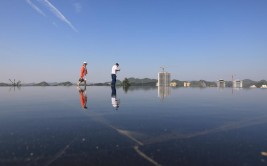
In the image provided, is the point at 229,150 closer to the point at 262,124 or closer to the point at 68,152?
the point at 68,152

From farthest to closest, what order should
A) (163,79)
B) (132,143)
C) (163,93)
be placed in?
(163,79) < (163,93) < (132,143)

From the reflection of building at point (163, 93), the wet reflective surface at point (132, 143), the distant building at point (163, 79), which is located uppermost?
the distant building at point (163, 79)

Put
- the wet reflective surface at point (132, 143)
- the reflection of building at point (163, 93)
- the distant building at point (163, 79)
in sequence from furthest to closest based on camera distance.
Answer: the distant building at point (163, 79) → the reflection of building at point (163, 93) → the wet reflective surface at point (132, 143)

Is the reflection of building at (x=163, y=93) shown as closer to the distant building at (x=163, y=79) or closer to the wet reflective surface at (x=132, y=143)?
the wet reflective surface at (x=132, y=143)

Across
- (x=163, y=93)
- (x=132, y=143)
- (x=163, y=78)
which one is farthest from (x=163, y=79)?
(x=132, y=143)

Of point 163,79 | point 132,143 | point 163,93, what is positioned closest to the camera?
point 132,143

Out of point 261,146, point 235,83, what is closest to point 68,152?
point 261,146

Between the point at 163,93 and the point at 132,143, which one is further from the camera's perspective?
the point at 163,93

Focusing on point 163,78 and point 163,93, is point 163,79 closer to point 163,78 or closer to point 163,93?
point 163,78

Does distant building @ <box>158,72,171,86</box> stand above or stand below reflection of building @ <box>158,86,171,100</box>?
above

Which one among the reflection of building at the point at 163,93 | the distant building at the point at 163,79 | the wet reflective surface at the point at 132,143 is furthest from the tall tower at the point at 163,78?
the wet reflective surface at the point at 132,143

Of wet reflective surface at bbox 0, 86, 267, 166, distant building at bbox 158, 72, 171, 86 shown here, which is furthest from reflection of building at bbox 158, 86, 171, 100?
distant building at bbox 158, 72, 171, 86

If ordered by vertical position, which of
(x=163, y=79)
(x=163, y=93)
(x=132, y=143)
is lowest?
(x=132, y=143)

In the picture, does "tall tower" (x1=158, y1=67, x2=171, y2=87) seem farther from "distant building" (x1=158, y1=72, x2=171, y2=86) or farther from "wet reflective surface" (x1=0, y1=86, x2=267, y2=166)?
"wet reflective surface" (x1=0, y1=86, x2=267, y2=166)
